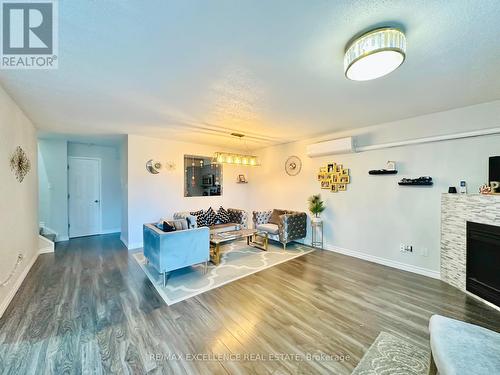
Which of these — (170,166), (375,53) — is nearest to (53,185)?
(170,166)

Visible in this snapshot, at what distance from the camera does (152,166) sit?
4754mm

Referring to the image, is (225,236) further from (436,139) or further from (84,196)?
(84,196)

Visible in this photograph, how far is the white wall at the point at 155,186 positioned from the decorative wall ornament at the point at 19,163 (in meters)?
1.57

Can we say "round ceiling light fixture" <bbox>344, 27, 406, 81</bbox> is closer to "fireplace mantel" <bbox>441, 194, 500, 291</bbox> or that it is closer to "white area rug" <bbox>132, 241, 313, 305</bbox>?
"fireplace mantel" <bbox>441, 194, 500, 291</bbox>

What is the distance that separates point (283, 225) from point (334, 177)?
4.94 feet

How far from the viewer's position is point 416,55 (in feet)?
5.70

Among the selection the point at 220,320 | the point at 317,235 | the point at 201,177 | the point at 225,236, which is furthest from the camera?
the point at 201,177

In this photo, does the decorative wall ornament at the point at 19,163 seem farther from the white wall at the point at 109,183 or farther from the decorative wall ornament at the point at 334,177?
the decorative wall ornament at the point at 334,177

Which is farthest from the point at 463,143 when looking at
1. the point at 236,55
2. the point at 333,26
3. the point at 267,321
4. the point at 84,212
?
the point at 84,212

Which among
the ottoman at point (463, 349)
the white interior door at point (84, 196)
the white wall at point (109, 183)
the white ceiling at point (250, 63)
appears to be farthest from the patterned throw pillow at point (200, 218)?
the ottoman at point (463, 349)

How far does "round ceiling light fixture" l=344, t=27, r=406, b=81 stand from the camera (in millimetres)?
1376

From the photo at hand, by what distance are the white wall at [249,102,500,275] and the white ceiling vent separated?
0.19m

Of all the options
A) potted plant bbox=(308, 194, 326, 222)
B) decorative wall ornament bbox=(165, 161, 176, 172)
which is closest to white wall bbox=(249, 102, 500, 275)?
A: potted plant bbox=(308, 194, 326, 222)

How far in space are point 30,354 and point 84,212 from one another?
490 centimetres
